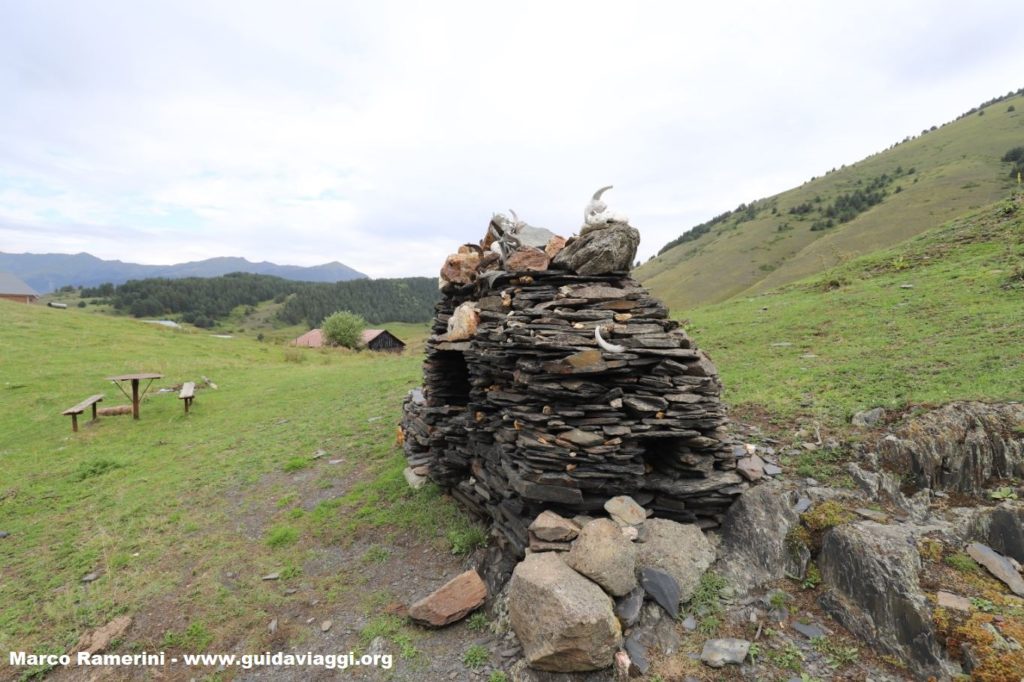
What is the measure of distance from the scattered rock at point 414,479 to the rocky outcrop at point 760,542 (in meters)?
7.20

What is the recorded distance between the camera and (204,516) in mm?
11422

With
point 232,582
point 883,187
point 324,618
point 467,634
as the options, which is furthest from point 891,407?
point 883,187

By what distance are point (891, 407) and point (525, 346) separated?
7.46 metres

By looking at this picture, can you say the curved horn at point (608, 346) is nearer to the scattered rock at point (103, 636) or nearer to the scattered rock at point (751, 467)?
the scattered rock at point (751, 467)

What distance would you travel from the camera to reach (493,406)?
9.23 m

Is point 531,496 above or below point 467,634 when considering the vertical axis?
above

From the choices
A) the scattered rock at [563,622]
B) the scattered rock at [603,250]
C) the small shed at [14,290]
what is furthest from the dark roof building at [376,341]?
the scattered rock at [563,622]

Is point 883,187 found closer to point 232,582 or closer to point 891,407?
point 891,407

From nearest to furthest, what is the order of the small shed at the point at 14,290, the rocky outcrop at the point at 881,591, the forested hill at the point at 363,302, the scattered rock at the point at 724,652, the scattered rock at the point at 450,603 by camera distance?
the rocky outcrop at the point at 881,591 → the scattered rock at the point at 724,652 → the scattered rock at the point at 450,603 → the small shed at the point at 14,290 → the forested hill at the point at 363,302

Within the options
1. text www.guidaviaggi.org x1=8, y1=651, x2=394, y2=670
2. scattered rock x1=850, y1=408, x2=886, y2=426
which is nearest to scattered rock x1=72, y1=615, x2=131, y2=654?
text www.guidaviaggi.org x1=8, y1=651, x2=394, y2=670

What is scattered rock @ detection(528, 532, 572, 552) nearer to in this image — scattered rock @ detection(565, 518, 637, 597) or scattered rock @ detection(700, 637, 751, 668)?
scattered rock @ detection(565, 518, 637, 597)

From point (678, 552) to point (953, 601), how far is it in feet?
10.0

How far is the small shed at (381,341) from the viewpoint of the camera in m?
67.0

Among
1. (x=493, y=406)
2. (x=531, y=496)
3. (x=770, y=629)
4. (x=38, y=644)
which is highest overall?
(x=493, y=406)
